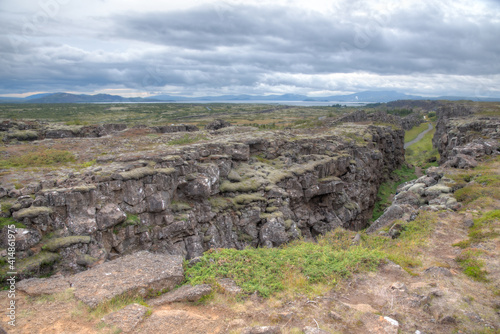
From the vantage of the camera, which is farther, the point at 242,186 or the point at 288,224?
the point at 242,186

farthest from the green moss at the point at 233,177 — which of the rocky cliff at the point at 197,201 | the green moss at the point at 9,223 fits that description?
the green moss at the point at 9,223

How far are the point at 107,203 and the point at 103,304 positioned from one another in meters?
9.08

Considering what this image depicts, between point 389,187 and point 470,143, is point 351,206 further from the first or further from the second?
point 470,143

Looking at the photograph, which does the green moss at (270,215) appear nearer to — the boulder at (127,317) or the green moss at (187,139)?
the green moss at (187,139)

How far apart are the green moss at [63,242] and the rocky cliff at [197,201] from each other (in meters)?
0.04

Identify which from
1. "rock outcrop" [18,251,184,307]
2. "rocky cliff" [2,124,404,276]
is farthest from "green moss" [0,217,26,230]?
"rock outcrop" [18,251,184,307]

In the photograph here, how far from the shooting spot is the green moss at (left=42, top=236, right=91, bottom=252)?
1382 cm

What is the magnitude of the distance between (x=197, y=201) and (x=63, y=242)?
32.0 feet

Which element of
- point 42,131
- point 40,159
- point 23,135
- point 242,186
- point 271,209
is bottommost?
point 271,209

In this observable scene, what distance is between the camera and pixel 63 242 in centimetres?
1422

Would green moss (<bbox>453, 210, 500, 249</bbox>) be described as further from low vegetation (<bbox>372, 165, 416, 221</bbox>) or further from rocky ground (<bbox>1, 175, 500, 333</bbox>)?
low vegetation (<bbox>372, 165, 416, 221</bbox>)

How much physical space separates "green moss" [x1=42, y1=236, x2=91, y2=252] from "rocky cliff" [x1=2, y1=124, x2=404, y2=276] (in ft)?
0.14

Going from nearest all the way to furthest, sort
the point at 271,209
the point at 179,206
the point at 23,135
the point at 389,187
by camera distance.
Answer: the point at 179,206 → the point at 271,209 → the point at 23,135 → the point at 389,187

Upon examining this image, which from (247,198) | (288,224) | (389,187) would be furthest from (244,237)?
(389,187)
